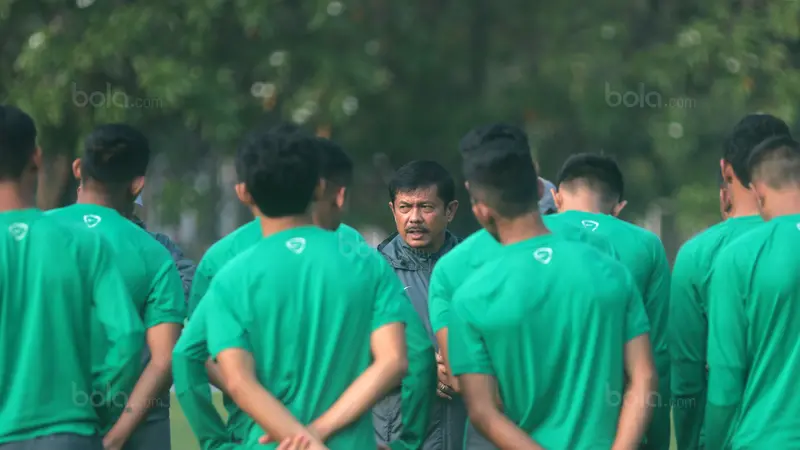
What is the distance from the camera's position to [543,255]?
521 centimetres

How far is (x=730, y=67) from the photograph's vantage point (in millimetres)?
22734

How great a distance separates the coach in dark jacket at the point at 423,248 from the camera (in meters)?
7.69

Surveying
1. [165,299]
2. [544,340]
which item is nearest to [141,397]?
[165,299]

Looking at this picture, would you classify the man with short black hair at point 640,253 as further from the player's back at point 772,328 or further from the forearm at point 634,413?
the forearm at point 634,413

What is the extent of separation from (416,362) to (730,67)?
17.7 metres

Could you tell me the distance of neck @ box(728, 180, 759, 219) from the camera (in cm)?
711

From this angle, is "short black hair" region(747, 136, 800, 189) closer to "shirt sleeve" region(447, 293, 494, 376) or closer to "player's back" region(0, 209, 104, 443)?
"shirt sleeve" region(447, 293, 494, 376)

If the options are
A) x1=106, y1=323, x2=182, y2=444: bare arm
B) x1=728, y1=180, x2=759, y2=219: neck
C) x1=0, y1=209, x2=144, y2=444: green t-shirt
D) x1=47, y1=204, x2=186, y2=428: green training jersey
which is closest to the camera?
x1=0, y1=209, x2=144, y2=444: green t-shirt

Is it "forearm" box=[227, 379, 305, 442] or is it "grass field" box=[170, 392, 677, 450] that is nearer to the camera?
"forearm" box=[227, 379, 305, 442]

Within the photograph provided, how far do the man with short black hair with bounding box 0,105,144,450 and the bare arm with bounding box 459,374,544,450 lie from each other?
4.12ft

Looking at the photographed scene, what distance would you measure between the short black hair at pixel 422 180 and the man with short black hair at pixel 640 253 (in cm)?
62

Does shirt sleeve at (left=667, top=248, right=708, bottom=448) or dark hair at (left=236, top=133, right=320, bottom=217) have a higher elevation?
dark hair at (left=236, top=133, right=320, bottom=217)

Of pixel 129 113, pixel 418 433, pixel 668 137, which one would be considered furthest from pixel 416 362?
pixel 668 137

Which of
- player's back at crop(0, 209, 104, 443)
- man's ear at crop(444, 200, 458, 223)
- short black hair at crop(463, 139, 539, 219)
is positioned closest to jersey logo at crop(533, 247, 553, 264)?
short black hair at crop(463, 139, 539, 219)
